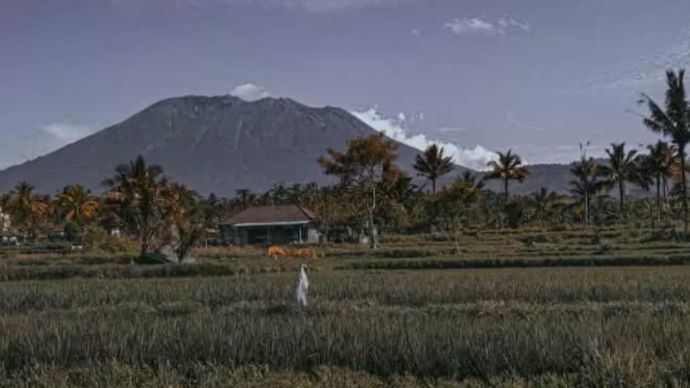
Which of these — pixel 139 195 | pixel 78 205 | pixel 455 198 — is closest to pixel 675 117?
pixel 455 198

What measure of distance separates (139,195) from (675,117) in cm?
3299

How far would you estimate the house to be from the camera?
241 feet

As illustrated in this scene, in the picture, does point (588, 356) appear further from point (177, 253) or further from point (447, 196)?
point (447, 196)

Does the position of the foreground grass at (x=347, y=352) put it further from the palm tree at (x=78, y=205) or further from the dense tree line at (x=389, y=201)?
the palm tree at (x=78, y=205)

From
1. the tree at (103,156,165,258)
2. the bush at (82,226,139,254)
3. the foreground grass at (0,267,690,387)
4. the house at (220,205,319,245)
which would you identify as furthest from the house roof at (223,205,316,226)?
the foreground grass at (0,267,690,387)

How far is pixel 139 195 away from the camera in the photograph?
1983 inches

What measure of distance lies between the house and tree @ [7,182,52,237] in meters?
23.7

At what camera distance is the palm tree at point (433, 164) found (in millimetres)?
82000

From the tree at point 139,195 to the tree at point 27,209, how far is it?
126 feet

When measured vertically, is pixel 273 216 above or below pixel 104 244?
above

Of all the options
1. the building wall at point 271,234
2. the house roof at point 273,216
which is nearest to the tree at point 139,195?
the house roof at point 273,216

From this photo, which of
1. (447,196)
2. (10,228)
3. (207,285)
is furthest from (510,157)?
(207,285)

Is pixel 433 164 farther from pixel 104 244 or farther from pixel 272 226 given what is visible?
pixel 104 244

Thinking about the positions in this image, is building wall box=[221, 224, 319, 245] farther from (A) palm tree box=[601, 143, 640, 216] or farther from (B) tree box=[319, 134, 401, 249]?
(A) palm tree box=[601, 143, 640, 216]
